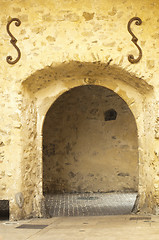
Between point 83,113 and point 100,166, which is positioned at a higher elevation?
point 83,113

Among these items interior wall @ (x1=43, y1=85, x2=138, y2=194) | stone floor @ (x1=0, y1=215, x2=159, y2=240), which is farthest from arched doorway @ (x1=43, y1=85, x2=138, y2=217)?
stone floor @ (x1=0, y1=215, x2=159, y2=240)

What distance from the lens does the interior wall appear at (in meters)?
8.72

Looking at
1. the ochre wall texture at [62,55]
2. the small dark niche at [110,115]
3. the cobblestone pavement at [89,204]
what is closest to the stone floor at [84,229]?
the ochre wall texture at [62,55]

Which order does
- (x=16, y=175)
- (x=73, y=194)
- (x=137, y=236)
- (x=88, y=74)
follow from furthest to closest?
1. (x=73, y=194)
2. (x=88, y=74)
3. (x=16, y=175)
4. (x=137, y=236)

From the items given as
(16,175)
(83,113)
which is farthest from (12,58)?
(83,113)

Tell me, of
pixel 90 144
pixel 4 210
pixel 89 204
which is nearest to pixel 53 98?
pixel 4 210

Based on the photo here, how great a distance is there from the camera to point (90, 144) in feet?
29.2

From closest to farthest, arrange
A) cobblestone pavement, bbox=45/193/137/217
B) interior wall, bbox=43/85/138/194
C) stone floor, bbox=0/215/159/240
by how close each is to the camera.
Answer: stone floor, bbox=0/215/159/240 → cobblestone pavement, bbox=45/193/137/217 → interior wall, bbox=43/85/138/194

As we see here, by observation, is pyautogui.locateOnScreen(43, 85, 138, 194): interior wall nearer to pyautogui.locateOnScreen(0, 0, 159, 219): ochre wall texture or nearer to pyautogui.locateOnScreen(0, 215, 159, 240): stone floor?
pyautogui.locateOnScreen(0, 0, 159, 219): ochre wall texture

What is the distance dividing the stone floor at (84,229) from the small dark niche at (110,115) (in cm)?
415

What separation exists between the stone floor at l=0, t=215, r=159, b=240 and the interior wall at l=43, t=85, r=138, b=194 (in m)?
3.78

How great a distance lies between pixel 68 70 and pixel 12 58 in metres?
0.76

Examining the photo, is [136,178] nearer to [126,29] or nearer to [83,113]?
[83,113]

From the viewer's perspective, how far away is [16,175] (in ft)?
16.2
